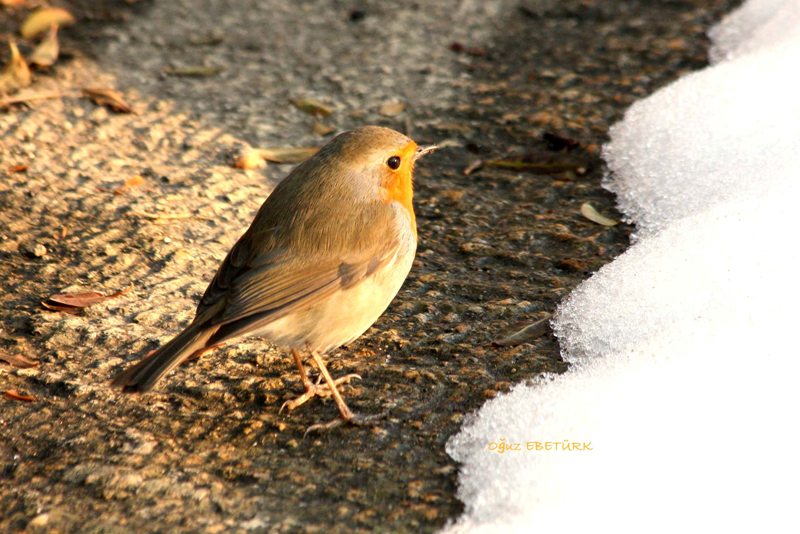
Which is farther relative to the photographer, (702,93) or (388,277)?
(702,93)

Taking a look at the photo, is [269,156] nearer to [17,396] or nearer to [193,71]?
[193,71]

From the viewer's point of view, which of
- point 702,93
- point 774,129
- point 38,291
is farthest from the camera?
point 702,93

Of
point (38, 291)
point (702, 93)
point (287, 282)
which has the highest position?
point (702, 93)

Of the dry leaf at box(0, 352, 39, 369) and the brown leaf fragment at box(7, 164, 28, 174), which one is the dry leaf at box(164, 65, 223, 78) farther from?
the dry leaf at box(0, 352, 39, 369)

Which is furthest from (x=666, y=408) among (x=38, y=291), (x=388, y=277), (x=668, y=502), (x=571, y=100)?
(x=571, y=100)

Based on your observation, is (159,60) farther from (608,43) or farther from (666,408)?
(666,408)

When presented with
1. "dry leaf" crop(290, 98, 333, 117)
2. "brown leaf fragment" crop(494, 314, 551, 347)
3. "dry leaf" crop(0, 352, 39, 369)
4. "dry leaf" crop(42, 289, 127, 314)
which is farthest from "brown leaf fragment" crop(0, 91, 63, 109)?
"brown leaf fragment" crop(494, 314, 551, 347)

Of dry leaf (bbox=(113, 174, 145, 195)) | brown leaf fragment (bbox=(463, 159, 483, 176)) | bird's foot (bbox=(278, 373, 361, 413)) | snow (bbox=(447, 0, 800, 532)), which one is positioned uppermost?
snow (bbox=(447, 0, 800, 532))
